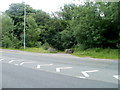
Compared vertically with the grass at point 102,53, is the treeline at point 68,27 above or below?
above

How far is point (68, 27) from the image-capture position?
24.2 m

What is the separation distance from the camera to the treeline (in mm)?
17406

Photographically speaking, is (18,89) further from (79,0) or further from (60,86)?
(79,0)

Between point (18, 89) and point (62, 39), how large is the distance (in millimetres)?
19318

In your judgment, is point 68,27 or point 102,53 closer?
point 102,53

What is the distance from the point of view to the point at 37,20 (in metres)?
30.2


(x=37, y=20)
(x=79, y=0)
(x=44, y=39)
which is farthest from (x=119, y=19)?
(x=37, y=20)

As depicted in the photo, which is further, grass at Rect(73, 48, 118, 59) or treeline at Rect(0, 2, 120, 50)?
treeline at Rect(0, 2, 120, 50)

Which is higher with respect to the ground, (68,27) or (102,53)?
(68,27)

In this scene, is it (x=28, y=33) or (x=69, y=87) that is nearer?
(x=69, y=87)

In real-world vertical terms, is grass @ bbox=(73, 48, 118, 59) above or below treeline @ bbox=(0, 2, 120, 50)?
below

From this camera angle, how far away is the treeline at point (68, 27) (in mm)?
17406

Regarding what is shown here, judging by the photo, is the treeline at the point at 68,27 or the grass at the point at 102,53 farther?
the treeline at the point at 68,27

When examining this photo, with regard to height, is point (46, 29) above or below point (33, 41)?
above
